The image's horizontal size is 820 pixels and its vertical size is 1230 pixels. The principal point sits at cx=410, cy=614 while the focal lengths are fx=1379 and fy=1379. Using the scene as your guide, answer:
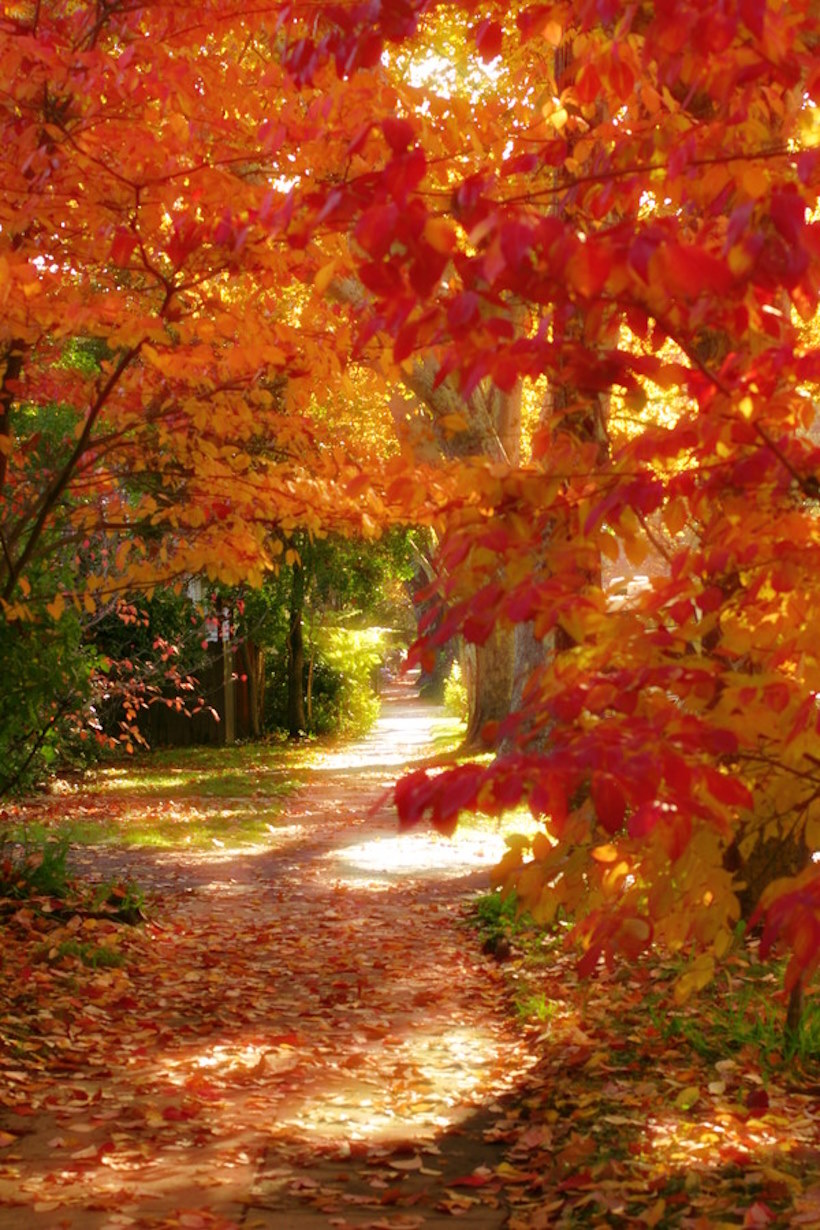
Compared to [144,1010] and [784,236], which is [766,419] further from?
[144,1010]

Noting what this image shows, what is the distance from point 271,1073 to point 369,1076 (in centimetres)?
39

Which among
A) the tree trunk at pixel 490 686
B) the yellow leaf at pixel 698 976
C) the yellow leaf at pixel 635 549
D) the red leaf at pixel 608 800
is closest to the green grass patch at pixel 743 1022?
the yellow leaf at pixel 698 976

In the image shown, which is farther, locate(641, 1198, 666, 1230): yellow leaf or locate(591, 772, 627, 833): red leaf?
locate(641, 1198, 666, 1230): yellow leaf

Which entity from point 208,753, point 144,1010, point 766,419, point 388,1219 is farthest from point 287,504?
point 208,753

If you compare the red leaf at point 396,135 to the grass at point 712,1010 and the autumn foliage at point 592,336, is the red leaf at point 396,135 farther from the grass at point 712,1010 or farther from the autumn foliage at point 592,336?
the grass at point 712,1010

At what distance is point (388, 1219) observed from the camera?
3.91 metres

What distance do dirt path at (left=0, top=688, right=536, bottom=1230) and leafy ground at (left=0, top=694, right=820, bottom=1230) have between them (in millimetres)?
15

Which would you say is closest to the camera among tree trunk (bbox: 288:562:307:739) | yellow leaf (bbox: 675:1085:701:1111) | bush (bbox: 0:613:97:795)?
yellow leaf (bbox: 675:1085:701:1111)

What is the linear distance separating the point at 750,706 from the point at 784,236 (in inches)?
40.8

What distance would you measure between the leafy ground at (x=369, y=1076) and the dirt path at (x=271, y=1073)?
0.05 ft

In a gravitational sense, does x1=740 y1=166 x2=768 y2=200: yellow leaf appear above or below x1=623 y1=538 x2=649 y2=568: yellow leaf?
above

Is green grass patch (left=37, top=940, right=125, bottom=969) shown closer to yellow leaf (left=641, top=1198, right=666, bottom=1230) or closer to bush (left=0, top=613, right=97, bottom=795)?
bush (left=0, top=613, right=97, bottom=795)

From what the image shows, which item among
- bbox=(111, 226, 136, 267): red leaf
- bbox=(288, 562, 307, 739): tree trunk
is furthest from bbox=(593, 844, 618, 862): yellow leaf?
bbox=(288, 562, 307, 739): tree trunk

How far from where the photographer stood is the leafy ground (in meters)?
4.00
